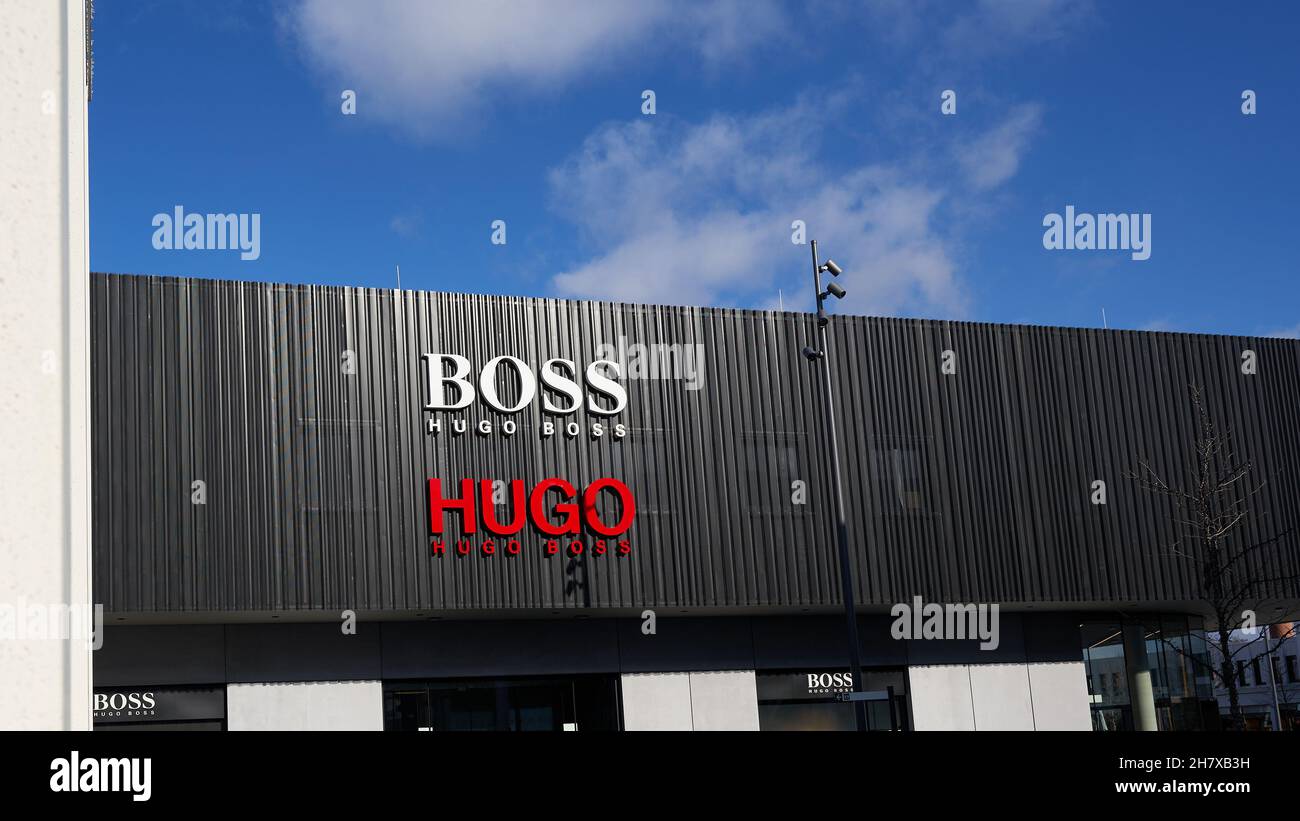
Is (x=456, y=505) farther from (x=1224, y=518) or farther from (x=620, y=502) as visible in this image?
(x=1224, y=518)

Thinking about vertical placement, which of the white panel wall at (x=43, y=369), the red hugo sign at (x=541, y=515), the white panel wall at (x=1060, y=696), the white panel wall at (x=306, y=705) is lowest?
the white panel wall at (x=1060, y=696)

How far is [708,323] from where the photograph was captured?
27.5m

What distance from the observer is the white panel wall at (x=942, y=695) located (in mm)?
28980

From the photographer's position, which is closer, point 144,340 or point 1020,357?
point 144,340

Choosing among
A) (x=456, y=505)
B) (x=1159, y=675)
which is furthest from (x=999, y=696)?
(x=456, y=505)

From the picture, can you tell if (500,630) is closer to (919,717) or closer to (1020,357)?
(919,717)

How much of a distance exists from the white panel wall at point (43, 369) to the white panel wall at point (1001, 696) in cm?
2695

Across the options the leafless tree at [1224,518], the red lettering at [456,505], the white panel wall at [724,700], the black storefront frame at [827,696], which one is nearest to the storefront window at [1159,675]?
the leafless tree at [1224,518]

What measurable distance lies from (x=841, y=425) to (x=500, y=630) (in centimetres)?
840

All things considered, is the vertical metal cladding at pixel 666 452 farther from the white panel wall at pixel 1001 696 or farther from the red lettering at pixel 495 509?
the white panel wall at pixel 1001 696

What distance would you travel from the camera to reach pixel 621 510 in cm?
2592

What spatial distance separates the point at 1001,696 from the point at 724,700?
6802 millimetres

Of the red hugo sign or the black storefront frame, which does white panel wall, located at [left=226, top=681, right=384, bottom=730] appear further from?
the black storefront frame
